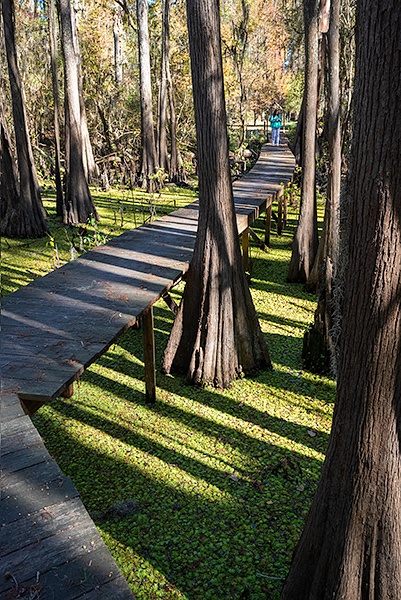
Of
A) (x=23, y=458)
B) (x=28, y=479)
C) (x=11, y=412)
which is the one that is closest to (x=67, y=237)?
(x=11, y=412)

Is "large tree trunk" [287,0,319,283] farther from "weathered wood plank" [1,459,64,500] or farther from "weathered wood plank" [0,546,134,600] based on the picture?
"weathered wood plank" [0,546,134,600]

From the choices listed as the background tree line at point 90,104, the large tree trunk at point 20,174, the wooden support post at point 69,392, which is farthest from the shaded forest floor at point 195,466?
the background tree line at point 90,104

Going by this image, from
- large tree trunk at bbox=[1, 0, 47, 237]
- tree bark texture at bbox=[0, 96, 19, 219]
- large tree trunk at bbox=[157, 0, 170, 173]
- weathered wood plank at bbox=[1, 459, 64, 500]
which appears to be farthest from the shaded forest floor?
large tree trunk at bbox=[157, 0, 170, 173]

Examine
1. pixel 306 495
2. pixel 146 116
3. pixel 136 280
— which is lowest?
pixel 306 495

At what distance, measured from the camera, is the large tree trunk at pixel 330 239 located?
553 cm

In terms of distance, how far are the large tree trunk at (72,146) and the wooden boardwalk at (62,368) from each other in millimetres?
3512

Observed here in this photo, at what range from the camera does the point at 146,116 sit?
14672mm

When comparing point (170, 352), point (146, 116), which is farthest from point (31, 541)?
point (146, 116)

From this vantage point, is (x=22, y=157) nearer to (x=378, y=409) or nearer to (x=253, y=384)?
(x=253, y=384)

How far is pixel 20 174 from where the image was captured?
372 inches

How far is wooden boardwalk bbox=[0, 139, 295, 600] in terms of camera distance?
6.31ft

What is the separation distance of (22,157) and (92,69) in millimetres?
10385

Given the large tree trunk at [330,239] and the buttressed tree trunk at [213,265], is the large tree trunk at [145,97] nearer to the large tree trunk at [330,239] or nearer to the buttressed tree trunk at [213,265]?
the large tree trunk at [330,239]

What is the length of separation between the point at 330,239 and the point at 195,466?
4.10m
